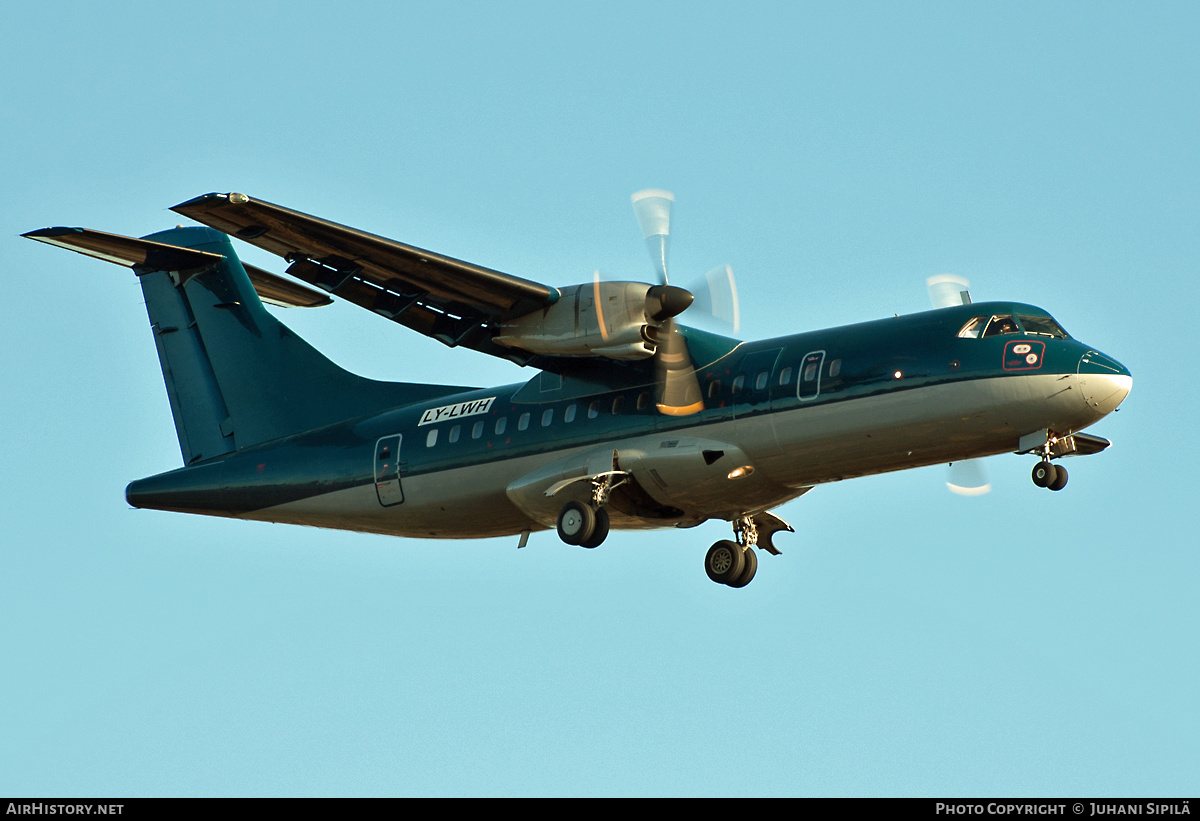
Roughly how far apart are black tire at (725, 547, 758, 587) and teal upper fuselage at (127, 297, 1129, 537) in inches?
59.7

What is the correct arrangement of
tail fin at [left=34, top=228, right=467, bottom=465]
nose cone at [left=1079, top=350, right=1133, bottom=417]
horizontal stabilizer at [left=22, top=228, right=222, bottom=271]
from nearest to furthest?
nose cone at [left=1079, top=350, right=1133, bottom=417] < horizontal stabilizer at [left=22, top=228, right=222, bottom=271] < tail fin at [left=34, top=228, right=467, bottom=465]

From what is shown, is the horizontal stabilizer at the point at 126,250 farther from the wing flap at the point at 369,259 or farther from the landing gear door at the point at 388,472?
the landing gear door at the point at 388,472

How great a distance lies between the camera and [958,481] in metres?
18.9

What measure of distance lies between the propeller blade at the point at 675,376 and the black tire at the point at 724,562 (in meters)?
2.56

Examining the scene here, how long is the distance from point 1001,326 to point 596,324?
190 inches

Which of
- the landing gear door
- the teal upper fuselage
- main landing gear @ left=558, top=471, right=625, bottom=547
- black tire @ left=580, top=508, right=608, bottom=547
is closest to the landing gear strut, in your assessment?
the teal upper fuselage

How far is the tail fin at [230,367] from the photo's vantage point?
2203 cm

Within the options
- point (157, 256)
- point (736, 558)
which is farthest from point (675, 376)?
point (157, 256)

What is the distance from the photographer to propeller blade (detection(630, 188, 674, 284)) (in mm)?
18816

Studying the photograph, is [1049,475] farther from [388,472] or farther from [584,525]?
[388,472]

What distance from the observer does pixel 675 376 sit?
60.6 feet

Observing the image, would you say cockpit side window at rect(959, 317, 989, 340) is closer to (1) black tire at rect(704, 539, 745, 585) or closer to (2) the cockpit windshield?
(2) the cockpit windshield
